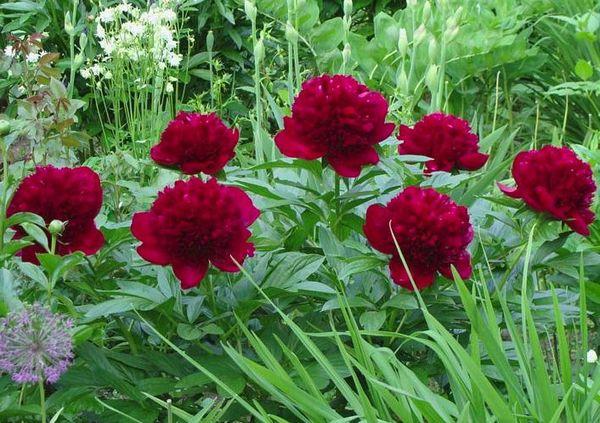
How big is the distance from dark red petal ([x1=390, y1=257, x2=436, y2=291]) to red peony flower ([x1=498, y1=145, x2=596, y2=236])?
0.26 meters

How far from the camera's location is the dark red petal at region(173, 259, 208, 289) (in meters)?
1.64

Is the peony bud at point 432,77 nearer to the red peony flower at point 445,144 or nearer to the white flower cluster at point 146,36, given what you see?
the red peony flower at point 445,144

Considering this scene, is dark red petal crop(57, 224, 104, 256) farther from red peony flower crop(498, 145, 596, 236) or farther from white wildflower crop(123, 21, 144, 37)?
white wildflower crop(123, 21, 144, 37)

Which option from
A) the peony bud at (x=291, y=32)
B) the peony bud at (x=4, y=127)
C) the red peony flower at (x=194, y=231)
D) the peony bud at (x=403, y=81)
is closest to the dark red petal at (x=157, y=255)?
the red peony flower at (x=194, y=231)

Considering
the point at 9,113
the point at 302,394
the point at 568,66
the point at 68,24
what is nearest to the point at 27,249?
the point at 302,394

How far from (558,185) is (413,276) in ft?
1.09

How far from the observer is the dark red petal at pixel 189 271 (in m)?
1.64

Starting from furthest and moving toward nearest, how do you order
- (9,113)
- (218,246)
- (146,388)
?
(9,113), (146,388), (218,246)

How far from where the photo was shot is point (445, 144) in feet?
6.78

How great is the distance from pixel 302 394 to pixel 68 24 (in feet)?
6.58

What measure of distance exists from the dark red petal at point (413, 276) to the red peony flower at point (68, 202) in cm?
52

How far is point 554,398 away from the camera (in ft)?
4.96

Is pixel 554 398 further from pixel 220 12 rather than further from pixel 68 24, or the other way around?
pixel 220 12

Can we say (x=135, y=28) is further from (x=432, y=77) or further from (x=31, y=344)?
(x=31, y=344)
